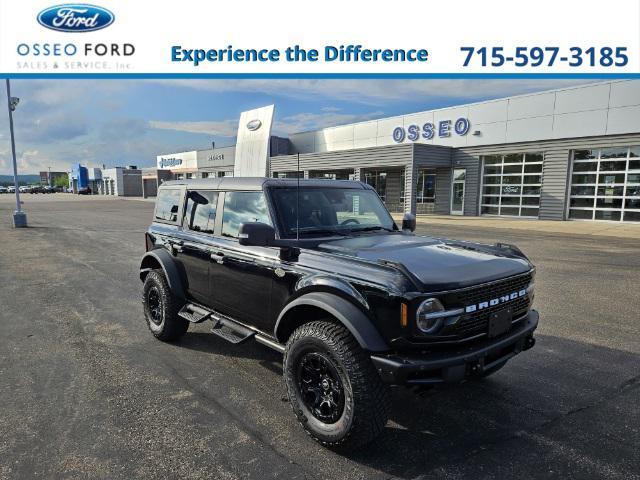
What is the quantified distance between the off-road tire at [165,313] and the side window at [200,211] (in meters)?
0.76

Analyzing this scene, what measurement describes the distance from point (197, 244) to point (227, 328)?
0.97 m

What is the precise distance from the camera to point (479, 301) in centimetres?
300

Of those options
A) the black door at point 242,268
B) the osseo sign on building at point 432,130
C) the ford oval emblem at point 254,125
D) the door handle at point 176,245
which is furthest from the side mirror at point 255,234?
the osseo sign on building at point 432,130

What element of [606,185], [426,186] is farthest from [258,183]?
[426,186]

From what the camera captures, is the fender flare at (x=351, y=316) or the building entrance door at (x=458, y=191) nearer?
the fender flare at (x=351, y=316)

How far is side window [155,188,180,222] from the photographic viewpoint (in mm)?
→ 5203

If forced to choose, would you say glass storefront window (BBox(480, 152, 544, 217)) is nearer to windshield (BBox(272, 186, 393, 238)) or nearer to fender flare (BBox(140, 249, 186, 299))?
windshield (BBox(272, 186, 393, 238))

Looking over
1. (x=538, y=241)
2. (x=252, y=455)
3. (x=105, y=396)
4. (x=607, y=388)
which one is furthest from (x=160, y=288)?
(x=538, y=241)

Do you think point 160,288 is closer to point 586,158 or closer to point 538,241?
point 538,241

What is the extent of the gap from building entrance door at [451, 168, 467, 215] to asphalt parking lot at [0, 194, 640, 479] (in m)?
20.3

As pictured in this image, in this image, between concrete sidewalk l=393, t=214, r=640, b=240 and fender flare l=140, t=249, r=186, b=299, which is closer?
fender flare l=140, t=249, r=186, b=299

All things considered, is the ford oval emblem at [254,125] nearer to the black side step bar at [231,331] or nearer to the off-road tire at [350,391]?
the black side step bar at [231,331]

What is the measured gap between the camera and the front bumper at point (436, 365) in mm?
2660

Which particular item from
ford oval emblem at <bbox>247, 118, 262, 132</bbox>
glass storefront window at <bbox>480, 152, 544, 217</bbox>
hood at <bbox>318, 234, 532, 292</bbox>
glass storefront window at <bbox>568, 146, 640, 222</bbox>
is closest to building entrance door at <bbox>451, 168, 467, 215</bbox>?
glass storefront window at <bbox>480, 152, 544, 217</bbox>
